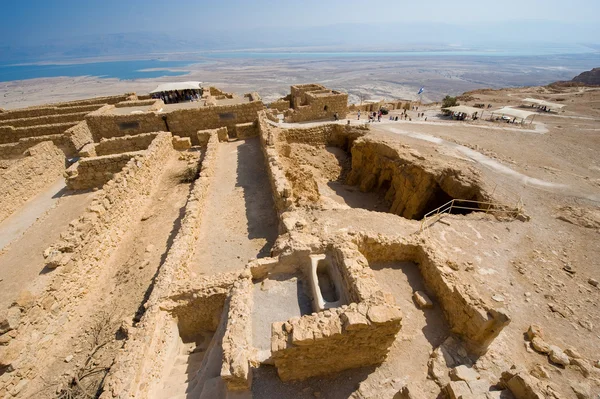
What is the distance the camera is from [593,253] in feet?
28.7

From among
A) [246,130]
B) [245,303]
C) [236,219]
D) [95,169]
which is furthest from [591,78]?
[95,169]

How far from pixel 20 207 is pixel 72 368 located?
10.9m

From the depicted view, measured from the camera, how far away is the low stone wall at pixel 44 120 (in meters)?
19.2

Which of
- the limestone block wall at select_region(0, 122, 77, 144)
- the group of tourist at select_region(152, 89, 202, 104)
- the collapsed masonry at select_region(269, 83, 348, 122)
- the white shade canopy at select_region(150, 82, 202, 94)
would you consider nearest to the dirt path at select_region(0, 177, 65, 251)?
the limestone block wall at select_region(0, 122, 77, 144)

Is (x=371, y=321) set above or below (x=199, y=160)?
above

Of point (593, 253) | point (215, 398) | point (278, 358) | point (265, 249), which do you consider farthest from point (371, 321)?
point (593, 253)

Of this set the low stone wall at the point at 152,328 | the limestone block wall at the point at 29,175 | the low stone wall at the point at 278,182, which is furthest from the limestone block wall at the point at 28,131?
the low stone wall at the point at 152,328

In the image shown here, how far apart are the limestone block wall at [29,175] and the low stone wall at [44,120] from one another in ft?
21.8

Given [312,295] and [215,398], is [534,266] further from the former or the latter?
[215,398]

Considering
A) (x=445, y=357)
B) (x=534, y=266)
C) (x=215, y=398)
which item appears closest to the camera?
(x=215, y=398)

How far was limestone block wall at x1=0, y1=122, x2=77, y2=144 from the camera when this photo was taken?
717 inches

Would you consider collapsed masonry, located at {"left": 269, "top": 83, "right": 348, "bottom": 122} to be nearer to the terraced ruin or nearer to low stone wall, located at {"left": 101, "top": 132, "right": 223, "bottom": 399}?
the terraced ruin

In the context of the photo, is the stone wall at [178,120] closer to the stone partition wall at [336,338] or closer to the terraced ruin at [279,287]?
the terraced ruin at [279,287]

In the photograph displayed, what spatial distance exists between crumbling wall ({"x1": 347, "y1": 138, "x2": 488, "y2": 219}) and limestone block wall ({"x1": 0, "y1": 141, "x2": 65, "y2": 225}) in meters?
18.5
